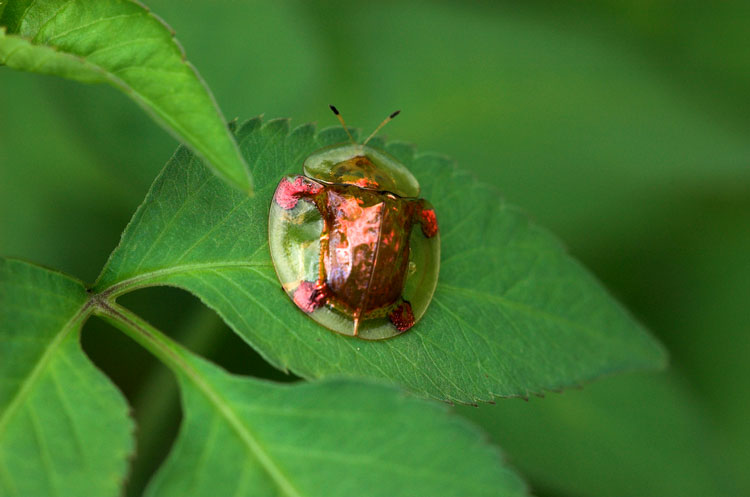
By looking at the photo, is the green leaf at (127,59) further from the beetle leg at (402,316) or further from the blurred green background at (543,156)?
the blurred green background at (543,156)

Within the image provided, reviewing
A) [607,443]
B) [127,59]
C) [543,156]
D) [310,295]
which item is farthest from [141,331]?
[543,156]

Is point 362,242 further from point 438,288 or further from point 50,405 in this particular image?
point 50,405

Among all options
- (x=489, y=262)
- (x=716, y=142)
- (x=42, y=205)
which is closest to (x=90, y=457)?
(x=489, y=262)

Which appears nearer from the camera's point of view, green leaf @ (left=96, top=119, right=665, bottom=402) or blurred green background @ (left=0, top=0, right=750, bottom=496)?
green leaf @ (left=96, top=119, right=665, bottom=402)

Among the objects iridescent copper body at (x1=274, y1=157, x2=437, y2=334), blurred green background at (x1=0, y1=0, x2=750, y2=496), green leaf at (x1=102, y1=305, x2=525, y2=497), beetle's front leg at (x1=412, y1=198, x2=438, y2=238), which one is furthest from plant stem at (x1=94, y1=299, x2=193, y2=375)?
blurred green background at (x1=0, y1=0, x2=750, y2=496)

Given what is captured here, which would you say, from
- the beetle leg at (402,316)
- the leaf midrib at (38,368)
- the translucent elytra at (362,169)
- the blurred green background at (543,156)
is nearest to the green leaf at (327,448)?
the leaf midrib at (38,368)

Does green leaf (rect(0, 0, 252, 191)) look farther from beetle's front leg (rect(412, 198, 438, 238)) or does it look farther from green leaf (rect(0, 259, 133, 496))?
beetle's front leg (rect(412, 198, 438, 238))

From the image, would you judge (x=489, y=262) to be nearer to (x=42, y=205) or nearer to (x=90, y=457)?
(x=90, y=457)
